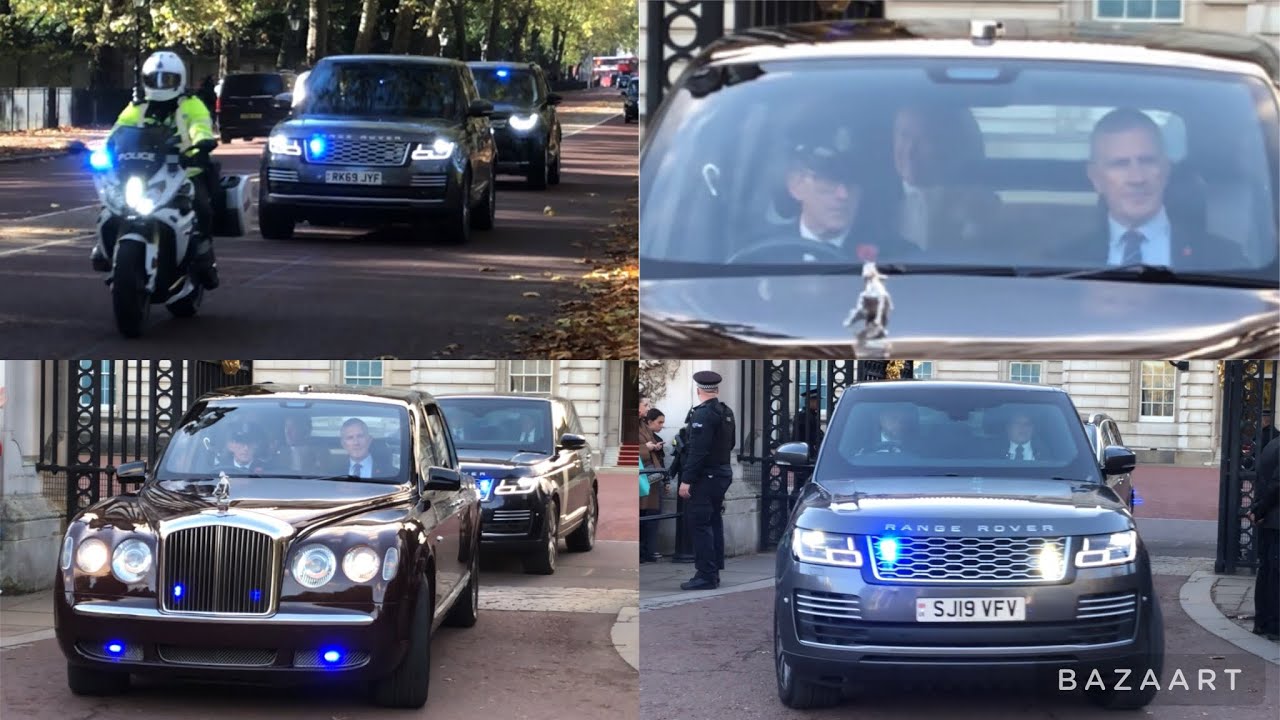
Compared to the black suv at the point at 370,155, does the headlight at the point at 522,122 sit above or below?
above

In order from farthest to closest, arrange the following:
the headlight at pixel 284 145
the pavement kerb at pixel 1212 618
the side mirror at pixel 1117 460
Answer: the headlight at pixel 284 145
the pavement kerb at pixel 1212 618
the side mirror at pixel 1117 460

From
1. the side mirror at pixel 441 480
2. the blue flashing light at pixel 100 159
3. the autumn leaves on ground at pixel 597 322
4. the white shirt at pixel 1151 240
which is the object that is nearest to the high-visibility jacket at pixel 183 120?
the blue flashing light at pixel 100 159

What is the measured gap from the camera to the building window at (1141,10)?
72.8 ft

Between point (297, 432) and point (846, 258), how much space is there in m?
4.63

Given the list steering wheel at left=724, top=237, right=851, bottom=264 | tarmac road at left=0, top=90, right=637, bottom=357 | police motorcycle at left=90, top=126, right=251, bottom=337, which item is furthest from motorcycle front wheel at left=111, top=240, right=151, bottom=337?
steering wheel at left=724, top=237, right=851, bottom=264

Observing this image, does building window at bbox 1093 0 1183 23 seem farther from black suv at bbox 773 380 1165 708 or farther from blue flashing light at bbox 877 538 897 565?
blue flashing light at bbox 877 538 897 565

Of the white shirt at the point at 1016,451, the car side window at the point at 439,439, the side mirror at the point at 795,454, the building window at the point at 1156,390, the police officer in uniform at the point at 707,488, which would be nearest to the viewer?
the building window at the point at 1156,390

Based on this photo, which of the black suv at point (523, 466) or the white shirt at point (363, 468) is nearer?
the white shirt at point (363, 468)

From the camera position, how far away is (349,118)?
16.0 m

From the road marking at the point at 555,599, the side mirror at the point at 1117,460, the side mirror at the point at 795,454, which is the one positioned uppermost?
the side mirror at the point at 1117,460

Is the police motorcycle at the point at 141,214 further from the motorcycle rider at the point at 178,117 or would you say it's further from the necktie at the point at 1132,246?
the necktie at the point at 1132,246

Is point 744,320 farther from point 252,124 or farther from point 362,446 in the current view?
point 252,124

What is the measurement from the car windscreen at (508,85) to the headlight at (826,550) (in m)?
19.9

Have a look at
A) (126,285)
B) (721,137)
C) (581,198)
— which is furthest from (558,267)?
(721,137)
